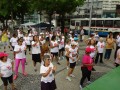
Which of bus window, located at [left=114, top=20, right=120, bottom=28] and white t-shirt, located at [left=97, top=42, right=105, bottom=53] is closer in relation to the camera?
white t-shirt, located at [left=97, top=42, right=105, bottom=53]

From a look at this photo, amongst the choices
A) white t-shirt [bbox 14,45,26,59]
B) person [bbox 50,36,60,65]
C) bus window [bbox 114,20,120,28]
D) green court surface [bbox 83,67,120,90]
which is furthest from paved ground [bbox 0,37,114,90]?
bus window [bbox 114,20,120,28]

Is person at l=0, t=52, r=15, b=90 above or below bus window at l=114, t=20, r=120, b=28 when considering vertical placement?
above

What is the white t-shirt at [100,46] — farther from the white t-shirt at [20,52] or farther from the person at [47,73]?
the person at [47,73]

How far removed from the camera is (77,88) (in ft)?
30.3

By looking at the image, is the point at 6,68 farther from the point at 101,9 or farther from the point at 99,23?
the point at 101,9

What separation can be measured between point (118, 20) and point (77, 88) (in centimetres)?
2348

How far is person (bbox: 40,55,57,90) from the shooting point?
6.90 meters

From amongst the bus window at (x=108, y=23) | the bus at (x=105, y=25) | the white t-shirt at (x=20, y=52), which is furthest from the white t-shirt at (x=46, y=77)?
the bus window at (x=108, y=23)

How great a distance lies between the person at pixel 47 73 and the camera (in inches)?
272

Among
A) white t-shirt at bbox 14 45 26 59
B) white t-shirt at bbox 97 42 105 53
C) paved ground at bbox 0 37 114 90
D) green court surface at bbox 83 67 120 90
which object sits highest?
green court surface at bbox 83 67 120 90

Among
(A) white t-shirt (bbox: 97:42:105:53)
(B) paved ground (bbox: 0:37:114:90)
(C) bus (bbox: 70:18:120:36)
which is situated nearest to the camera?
(B) paved ground (bbox: 0:37:114:90)

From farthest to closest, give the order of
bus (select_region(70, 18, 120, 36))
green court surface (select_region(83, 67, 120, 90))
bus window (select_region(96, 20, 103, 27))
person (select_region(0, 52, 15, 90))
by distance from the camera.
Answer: bus window (select_region(96, 20, 103, 27)), bus (select_region(70, 18, 120, 36)), person (select_region(0, 52, 15, 90)), green court surface (select_region(83, 67, 120, 90))

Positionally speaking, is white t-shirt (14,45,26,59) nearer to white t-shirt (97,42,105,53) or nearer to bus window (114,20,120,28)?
white t-shirt (97,42,105,53)

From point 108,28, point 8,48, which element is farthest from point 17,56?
point 108,28
